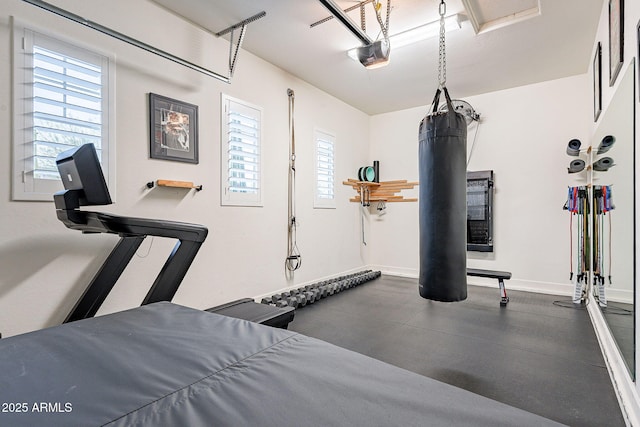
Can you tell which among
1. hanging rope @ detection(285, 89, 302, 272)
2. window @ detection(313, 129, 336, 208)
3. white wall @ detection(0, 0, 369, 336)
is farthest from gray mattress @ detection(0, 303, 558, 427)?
window @ detection(313, 129, 336, 208)

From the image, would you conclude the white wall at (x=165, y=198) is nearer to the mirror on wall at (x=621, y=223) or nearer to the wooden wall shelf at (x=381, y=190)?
the wooden wall shelf at (x=381, y=190)

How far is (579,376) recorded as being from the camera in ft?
7.52

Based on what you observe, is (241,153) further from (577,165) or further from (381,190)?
(577,165)

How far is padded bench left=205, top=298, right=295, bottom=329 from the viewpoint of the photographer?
2.75 meters

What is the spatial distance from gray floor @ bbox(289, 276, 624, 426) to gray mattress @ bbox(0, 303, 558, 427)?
1638mm

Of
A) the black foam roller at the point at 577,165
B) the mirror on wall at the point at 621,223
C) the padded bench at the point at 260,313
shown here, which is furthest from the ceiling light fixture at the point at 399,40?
the padded bench at the point at 260,313

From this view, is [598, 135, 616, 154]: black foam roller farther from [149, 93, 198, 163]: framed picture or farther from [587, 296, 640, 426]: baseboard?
[149, 93, 198, 163]: framed picture

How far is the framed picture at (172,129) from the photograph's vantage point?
114 inches

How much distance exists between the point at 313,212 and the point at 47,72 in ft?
11.2

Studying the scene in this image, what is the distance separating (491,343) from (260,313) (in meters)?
2.15

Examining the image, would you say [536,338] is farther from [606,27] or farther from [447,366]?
[606,27]

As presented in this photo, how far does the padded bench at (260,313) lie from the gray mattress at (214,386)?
1.55 m

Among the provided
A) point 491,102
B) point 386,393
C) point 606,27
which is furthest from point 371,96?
point 386,393

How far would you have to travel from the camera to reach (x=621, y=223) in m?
2.18
